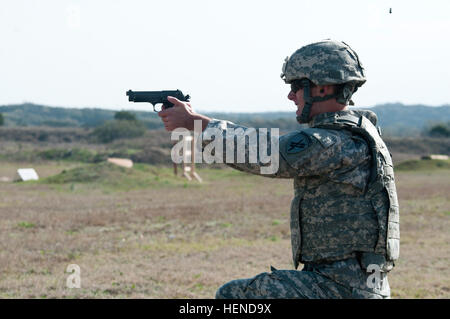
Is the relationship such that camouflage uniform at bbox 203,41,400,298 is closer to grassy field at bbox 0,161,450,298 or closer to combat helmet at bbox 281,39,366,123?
combat helmet at bbox 281,39,366,123

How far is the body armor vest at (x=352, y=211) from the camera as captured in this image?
2.79 metres

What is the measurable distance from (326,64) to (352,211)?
0.70 meters

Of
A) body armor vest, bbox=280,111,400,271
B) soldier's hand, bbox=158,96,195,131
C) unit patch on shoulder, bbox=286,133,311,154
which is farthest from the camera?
soldier's hand, bbox=158,96,195,131

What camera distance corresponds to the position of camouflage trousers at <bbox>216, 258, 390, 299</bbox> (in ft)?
9.02

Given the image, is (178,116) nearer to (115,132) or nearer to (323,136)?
(323,136)

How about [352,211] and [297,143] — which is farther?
[352,211]

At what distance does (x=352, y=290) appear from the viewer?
275 cm

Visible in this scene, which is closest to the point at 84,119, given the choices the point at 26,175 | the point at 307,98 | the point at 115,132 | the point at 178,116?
the point at 115,132

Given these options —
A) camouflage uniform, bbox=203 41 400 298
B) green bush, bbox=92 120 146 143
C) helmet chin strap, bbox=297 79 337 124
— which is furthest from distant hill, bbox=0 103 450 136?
camouflage uniform, bbox=203 41 400 298

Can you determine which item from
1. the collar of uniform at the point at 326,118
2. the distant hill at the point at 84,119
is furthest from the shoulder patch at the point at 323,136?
the distant hill at the point at 84,119

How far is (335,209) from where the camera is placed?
2812mm

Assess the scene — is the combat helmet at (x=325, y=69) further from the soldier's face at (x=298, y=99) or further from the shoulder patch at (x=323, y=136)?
the shoulder patch at (x=323, y=136)

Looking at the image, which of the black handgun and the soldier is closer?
the soldier

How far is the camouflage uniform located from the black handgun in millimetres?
525
